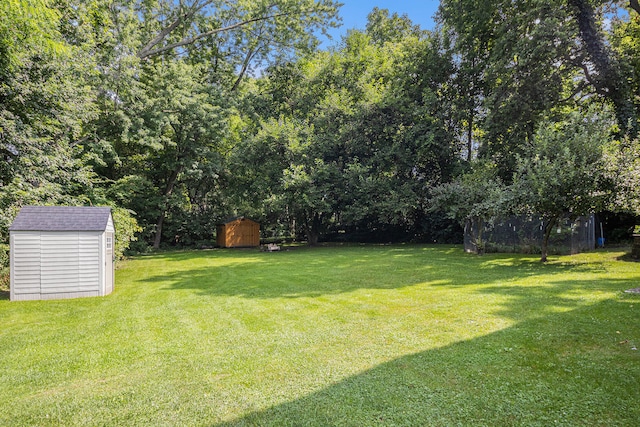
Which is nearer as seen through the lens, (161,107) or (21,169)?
(21,169)

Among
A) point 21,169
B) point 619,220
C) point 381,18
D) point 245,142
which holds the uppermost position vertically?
point 381,18

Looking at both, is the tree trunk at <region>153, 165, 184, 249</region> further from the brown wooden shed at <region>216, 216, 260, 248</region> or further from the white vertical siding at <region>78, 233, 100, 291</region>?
the white vertical siding at <region>78, 233, 100, 291</region>

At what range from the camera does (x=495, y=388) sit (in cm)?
304

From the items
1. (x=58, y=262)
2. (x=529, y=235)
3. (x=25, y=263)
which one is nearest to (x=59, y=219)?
(x=58, y=262)

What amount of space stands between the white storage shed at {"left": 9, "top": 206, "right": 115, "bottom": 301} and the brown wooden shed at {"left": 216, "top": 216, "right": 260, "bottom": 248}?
1392 centimetres

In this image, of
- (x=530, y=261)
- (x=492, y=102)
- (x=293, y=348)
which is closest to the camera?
(x=293, y=348)

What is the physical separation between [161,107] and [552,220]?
18.1m

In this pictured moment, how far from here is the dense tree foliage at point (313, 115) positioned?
31.2ft

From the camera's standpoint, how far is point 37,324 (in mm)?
5512

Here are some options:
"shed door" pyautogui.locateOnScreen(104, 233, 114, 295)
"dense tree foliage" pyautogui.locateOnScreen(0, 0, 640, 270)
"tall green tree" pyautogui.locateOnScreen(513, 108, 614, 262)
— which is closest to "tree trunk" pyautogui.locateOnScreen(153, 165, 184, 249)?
"dense tree foliage" pyautogui.locateOnScreen(0, 0, 640, 270)

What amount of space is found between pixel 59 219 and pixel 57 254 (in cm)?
76

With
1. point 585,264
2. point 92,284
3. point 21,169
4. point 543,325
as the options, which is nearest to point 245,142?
point 21,169

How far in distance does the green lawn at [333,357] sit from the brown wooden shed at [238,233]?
14.3 metres

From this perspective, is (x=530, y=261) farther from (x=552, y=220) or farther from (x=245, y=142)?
(x=245, y=142)
